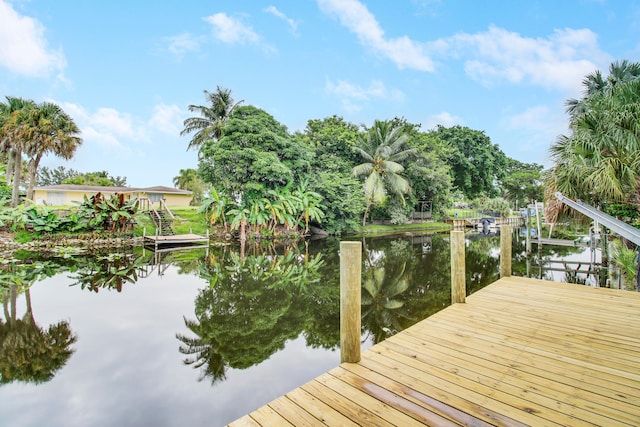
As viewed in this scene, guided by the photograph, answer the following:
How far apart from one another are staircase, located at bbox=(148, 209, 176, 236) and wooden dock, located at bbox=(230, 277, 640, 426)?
1653cm

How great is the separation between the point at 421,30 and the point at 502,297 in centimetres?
2055

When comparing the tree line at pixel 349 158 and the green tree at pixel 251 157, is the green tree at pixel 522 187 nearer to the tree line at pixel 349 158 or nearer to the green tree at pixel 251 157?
the tree line at pixel 349 158

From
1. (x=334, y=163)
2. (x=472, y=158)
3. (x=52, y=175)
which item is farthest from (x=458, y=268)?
(x=52, y=175)

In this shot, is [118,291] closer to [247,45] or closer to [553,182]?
[553,182]

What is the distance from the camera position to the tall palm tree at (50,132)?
53.9 feet

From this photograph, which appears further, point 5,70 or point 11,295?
point 5,70

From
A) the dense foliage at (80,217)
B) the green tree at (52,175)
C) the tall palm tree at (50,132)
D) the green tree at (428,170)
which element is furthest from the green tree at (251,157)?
the green tree at (52,175)

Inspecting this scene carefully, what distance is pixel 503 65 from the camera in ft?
59.4

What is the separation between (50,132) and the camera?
1720cm

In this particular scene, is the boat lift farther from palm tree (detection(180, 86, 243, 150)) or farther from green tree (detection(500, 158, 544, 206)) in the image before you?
green tree (detection(500, 158, 544, 206))

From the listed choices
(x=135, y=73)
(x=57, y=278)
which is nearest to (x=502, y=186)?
(x=135, y=73)

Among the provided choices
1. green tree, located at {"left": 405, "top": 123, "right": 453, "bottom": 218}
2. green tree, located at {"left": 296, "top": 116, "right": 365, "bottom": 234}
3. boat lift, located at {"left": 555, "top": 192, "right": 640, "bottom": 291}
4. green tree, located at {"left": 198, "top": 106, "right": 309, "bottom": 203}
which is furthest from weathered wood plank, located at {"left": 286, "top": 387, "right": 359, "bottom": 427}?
green tree, located at {"left": 405, "top": 123, "right": 453, "bottom": 218}

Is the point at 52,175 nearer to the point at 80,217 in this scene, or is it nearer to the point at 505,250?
the point at 80,217

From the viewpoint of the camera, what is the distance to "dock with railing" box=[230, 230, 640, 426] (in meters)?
1.87
